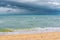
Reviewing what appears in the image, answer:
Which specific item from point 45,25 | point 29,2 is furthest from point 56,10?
point 29,2

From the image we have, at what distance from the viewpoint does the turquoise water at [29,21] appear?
3.18 meters

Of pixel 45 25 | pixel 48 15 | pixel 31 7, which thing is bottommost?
pixel 45 25

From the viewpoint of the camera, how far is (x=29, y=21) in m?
3.28

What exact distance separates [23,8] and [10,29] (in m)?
0.65

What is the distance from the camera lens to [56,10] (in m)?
3.36

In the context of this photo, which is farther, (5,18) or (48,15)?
(48,15)

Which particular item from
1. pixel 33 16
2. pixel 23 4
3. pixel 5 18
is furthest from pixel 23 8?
pixel 5 18

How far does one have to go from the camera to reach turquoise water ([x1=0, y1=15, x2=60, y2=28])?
3184 mm

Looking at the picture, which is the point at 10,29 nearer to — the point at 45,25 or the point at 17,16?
the point at 17,16

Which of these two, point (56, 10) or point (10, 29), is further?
point (56, 10)

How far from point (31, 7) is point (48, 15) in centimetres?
50

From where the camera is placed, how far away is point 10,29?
313 centimetres

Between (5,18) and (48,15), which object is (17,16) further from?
(48,15)

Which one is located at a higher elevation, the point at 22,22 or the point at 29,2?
the point at 29,2
